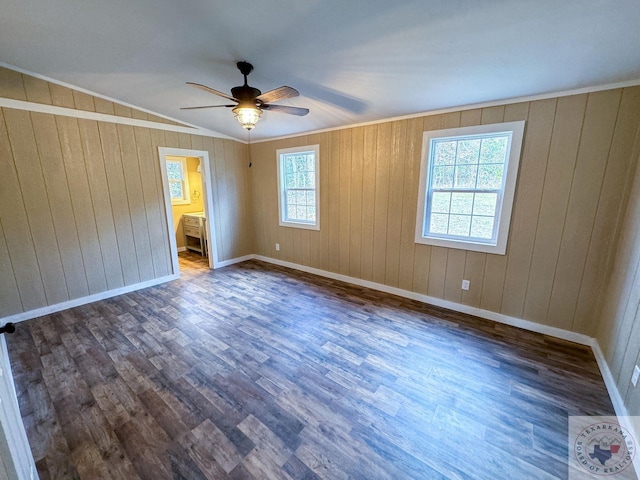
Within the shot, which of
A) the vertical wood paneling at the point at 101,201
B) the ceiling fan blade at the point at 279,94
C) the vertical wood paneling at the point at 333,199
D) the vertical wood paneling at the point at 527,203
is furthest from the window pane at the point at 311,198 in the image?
the vertical wood paneling at the point at 101,201

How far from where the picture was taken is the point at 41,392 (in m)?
1.92

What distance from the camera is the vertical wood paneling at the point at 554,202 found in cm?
232

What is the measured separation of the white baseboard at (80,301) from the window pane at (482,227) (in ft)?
14.5

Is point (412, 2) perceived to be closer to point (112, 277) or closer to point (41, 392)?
point (41, 392)

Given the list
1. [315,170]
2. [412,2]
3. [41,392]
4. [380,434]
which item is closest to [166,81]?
[315,170]

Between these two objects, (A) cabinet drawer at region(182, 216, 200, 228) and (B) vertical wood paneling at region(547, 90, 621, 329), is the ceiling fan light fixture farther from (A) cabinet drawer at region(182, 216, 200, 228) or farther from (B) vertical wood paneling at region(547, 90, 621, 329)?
(A) cabinet drawer at region(182, 216, 200, 228)

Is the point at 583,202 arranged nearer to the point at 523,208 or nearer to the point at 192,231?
the point at 523,208

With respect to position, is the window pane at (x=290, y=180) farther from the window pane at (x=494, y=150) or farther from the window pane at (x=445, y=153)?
the window pane at (x=494, y=150)

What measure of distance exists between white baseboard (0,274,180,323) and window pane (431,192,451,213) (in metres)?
4.09

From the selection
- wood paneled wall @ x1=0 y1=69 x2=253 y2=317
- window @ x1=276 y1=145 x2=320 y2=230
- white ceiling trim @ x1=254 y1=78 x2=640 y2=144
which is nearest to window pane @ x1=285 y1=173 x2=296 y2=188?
window @ x1=276 y1=145 x2=320 y2=230

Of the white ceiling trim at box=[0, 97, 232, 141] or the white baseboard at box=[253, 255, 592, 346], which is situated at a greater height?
the white ceiling trim at box=[0, 97, 232, 141]

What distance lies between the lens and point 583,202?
7.73 ft
